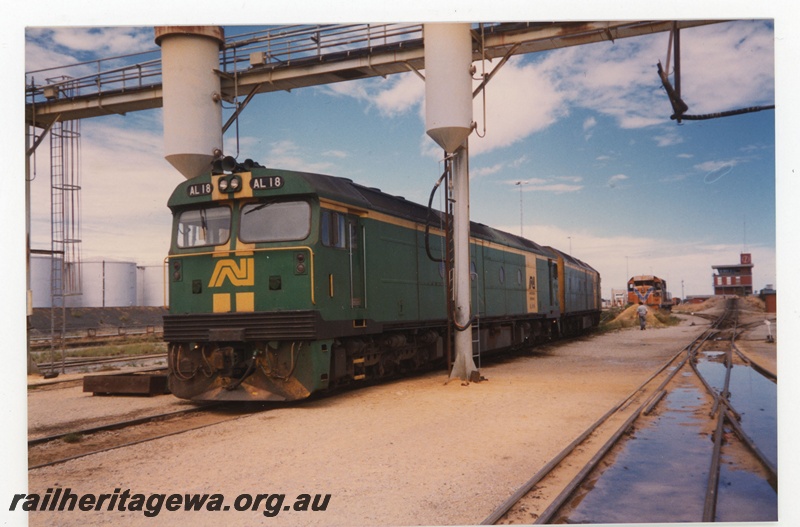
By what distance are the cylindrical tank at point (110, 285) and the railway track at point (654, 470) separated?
3192 cm

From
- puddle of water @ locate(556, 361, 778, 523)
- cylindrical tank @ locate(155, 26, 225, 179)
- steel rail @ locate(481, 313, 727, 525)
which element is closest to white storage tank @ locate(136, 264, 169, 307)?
cylindrical tank @ locate(155, 26, 225, 179)

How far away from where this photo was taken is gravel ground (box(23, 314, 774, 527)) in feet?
20.1

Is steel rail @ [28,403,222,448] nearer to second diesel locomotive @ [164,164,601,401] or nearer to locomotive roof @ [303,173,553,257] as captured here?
second diesel locomotive @ [164,164,601,401]

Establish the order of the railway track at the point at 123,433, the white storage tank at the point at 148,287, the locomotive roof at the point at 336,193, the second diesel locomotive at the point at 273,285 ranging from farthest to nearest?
the white storage tank at the point at 148,287
the locomotive roof at the point at 336,193
the second diesel locomotive at the point at 273,285
the railway track at the point at 123,433

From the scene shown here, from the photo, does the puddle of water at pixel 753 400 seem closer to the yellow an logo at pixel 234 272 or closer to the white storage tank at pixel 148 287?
the yellow an logo at pixel 234 272

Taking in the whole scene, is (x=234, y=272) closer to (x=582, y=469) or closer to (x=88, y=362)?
(x=582, y=469)

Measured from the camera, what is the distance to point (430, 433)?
29.4ft

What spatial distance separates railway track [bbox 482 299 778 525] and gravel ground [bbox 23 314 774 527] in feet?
1.02

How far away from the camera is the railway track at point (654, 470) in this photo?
6055mm

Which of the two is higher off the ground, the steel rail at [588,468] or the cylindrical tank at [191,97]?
the cylindrical tank at [191,97]

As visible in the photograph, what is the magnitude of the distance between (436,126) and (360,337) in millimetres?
4249

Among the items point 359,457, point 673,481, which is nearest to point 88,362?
point 359,457

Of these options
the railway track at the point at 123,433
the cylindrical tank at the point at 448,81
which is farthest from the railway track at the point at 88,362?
the cylindrical tank at the point at 448,81
